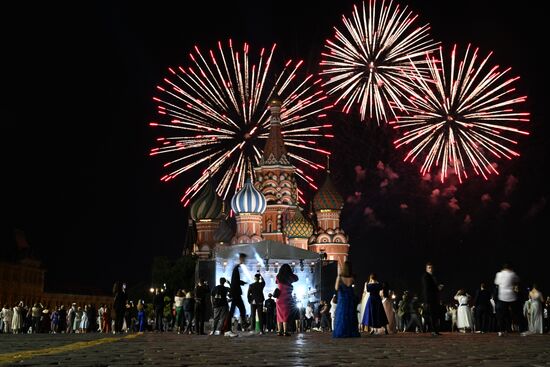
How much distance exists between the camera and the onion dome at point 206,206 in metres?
82.0

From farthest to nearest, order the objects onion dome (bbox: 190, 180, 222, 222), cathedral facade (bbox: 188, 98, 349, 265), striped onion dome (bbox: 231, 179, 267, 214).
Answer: onion dome (bbox: 190, 180, 222, 222) → cathedral facade (bbox: 188, 98, 349, 265) → striped onion dome (bbox: 231, 179, 267, 214)

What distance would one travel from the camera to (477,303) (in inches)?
912

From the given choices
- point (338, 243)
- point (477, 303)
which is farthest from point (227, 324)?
point (338, 243)

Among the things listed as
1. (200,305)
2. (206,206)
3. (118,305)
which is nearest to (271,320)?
(200,305)

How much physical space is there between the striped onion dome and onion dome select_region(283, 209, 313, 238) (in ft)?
16.8

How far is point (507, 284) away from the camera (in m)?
18.3

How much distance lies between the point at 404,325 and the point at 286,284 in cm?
1261

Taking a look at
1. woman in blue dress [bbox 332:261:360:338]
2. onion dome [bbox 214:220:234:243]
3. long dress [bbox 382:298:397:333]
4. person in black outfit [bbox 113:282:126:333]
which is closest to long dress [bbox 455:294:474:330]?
long dress [bbox 382:298:397:333]

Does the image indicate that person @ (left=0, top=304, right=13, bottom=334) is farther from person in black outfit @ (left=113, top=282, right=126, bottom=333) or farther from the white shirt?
the white shirt

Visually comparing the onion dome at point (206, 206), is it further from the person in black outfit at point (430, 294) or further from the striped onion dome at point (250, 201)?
the person in black outfit at point (430, 294)

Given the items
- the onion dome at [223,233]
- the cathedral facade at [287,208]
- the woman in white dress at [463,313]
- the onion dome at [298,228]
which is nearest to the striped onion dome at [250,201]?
the cathedral facade at [287,208]

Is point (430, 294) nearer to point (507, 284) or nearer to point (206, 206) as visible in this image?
point (507, 284)

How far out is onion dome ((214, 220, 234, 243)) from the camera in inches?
3169

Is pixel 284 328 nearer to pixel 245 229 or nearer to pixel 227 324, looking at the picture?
pixel 227 324
